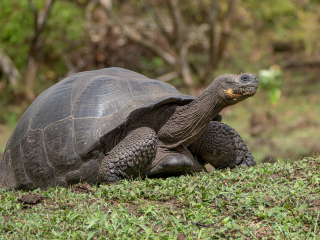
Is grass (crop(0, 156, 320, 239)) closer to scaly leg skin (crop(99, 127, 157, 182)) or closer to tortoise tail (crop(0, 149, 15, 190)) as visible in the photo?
scaly leg skin (crop(99, 127, 157, 182))

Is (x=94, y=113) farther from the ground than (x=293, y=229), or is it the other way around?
(x=94, y=113)

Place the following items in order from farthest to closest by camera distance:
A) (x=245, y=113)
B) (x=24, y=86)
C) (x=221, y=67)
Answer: (x=221, y=67), (x=24, y=86), (x=245, y=113)

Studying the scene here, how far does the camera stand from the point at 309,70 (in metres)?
14.6

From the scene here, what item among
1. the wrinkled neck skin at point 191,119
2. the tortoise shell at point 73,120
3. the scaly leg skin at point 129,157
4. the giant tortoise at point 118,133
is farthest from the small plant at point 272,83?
the scaly leg skin at point 129,157

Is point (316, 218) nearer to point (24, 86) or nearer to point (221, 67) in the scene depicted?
point (24, 86)

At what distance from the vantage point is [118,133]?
3.67m

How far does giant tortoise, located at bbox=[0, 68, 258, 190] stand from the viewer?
3504 millimetres

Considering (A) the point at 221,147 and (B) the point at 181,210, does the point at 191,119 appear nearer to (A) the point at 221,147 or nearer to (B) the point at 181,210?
(A) the point at 221,147

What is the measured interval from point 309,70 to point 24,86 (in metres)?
10.6

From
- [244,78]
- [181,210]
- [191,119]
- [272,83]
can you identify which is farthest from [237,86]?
[272,83]

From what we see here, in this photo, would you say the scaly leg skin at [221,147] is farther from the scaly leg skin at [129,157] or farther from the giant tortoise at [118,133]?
the scaly leg skin at [129,157]

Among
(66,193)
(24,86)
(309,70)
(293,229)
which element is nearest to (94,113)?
(66,193)

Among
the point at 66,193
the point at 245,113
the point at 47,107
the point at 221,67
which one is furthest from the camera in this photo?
the point at 221,67

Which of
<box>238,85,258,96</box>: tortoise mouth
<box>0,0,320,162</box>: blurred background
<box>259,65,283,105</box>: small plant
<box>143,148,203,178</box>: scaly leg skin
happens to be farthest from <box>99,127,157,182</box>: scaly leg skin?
<box>259,65,283,105</box>: small plant
